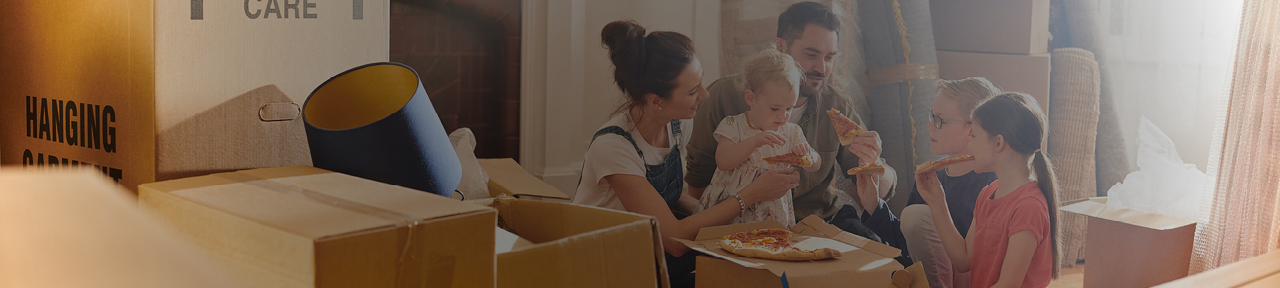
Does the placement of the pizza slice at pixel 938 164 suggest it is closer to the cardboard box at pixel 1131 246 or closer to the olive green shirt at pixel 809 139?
the olive green shirt at pixel 809 139

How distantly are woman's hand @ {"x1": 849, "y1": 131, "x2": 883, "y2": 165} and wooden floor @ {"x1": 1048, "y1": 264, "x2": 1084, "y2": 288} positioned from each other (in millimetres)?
540

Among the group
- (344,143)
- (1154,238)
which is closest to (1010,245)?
(1154,238)

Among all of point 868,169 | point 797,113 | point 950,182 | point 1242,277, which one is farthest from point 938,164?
point 1242,277

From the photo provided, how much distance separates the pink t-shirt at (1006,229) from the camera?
1759 mm

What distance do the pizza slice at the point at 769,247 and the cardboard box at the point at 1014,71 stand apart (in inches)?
23.4

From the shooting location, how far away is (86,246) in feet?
1.21

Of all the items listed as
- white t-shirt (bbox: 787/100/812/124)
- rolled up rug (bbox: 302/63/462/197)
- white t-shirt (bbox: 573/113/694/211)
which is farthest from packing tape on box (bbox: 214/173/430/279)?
white t-shirt (bbox: 787/100/812/124)

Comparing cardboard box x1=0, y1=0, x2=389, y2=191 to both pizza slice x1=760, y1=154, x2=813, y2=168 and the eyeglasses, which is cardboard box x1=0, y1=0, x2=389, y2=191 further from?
the eyeglasses

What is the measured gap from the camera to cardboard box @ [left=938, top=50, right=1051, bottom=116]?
1.77 m

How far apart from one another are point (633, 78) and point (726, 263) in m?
0.64

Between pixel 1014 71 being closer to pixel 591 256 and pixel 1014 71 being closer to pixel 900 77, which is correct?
pixel 900 77

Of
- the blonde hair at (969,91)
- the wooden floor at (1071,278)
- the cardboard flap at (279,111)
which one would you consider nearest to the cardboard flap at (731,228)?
the blonde hair at (969,91)

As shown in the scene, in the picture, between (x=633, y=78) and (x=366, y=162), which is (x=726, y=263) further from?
(x=366, y=162)

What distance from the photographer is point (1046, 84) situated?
1.77 meters
